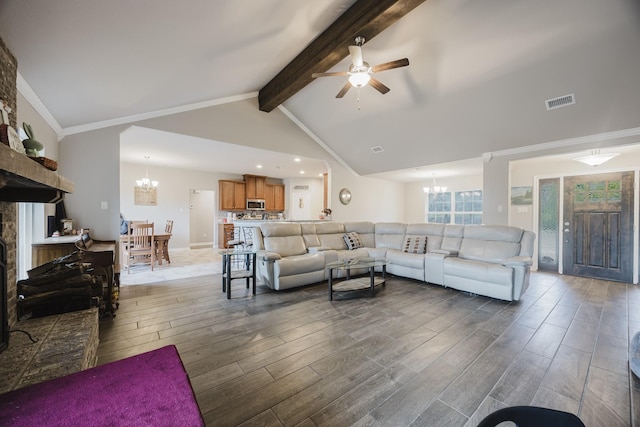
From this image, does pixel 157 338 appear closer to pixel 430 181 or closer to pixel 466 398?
pixel 466 398

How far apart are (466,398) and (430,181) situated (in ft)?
25.6

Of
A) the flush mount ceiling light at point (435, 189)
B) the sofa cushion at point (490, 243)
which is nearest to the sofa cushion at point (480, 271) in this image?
the sofa cushion at point (490, 243)

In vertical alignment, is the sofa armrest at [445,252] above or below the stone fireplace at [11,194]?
below

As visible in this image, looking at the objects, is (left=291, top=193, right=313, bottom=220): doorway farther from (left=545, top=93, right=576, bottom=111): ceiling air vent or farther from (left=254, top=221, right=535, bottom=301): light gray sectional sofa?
(left=545, top=93, right=576, bottom=111): ceiling air vent

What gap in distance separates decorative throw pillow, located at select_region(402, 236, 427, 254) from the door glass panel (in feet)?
8.99

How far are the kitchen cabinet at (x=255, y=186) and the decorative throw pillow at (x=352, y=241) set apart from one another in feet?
16.2

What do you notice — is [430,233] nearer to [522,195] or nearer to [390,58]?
[522,195]

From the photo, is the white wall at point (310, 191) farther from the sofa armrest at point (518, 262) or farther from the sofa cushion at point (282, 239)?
the sofa armrest at point (518, 262)

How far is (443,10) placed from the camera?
2.96 metres

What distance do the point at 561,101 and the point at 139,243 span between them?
7.45 meters

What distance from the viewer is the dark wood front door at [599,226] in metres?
4.54

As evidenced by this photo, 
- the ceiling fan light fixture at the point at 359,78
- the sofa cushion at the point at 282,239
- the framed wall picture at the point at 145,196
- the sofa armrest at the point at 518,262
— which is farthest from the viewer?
the framed wall picture at the point at 145,196

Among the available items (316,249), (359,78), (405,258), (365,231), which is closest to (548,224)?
(405,258)

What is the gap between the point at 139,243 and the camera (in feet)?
16.9
